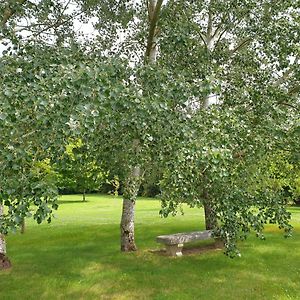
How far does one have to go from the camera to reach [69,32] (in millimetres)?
13492

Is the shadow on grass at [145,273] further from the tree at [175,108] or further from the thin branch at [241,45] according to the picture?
the thin branch at [241,45]

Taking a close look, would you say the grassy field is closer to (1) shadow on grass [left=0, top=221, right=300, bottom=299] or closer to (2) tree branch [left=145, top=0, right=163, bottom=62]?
(1) shadow on grass [left=0, top=221, right=300, bottom=299]

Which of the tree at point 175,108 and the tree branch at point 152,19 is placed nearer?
the tree at point 175,108

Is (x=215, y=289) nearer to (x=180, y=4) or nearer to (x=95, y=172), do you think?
(x=95, y=172)

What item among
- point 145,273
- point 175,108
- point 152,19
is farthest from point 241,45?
point 145,273

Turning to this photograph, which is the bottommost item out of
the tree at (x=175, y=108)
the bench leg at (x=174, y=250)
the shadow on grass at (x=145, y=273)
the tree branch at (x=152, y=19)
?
the shadow on grass at (x=145, y=273)

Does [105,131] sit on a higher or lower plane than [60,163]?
higher

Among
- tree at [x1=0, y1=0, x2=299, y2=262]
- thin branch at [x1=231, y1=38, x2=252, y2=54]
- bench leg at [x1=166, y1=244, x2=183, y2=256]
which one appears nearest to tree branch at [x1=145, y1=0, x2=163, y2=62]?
tree at [x1=0, y1=0, x2=299, y2=262]

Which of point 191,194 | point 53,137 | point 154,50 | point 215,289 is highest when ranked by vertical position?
point 154,50

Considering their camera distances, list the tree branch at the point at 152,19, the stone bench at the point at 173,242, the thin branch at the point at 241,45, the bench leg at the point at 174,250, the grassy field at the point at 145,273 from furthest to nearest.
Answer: the bench leg at the point at 174,250 → the stone bench at the point at 173,242 → the thin branch at the point at 241,45 → the grassy field at the point at 145,273 → the tree branch at the point at 152,19

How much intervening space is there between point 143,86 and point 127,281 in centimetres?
617

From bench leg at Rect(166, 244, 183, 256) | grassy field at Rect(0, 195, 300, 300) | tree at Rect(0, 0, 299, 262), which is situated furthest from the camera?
bench leg at Rect(166, 244, 183, 256)

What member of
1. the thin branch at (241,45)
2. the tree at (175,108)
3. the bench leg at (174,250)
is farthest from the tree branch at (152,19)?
the bench leg at (174,250)

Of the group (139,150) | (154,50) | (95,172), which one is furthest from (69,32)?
(139,150)
